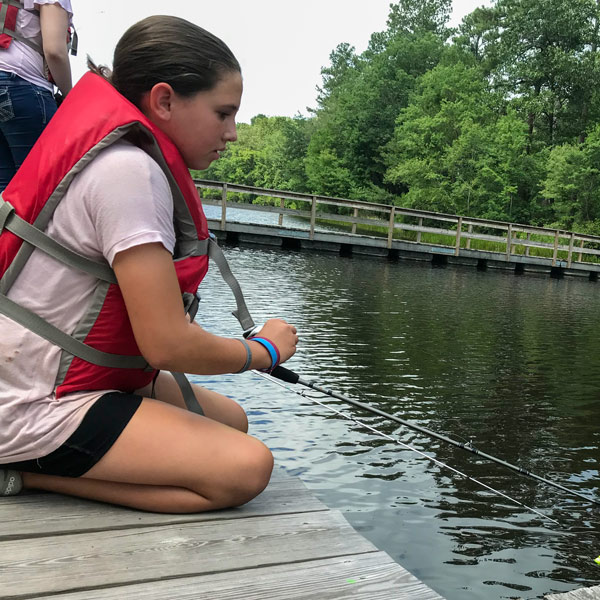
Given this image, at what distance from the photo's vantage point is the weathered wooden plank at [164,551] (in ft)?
4.94

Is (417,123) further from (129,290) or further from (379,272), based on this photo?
(129,290)

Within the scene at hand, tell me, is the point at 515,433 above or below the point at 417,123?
below

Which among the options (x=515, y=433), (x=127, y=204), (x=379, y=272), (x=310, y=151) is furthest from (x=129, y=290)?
(x=310, y=151)

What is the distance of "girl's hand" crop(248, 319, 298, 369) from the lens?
1998 millimetres

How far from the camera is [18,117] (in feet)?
9.21

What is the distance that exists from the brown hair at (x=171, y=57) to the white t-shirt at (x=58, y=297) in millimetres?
213

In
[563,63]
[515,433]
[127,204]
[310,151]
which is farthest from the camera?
[310,151]

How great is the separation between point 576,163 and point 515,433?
3376 cm

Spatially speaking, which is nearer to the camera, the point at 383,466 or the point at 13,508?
the point at 13,508

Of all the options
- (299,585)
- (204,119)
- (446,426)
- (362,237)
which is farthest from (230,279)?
(362,237)

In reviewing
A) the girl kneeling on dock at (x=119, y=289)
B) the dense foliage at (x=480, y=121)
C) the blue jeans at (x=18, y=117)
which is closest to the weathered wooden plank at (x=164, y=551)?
the girl kneeling on dock at (x=119, y=289)

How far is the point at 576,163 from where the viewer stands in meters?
35.8

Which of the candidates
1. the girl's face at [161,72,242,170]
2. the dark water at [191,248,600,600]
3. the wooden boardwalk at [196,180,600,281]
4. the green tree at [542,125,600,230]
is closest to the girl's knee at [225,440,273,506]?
the girl's face at [161,72,242,170]

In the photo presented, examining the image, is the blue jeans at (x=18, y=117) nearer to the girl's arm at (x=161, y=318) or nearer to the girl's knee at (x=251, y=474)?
the girl's arm at (x=161, y=318)
